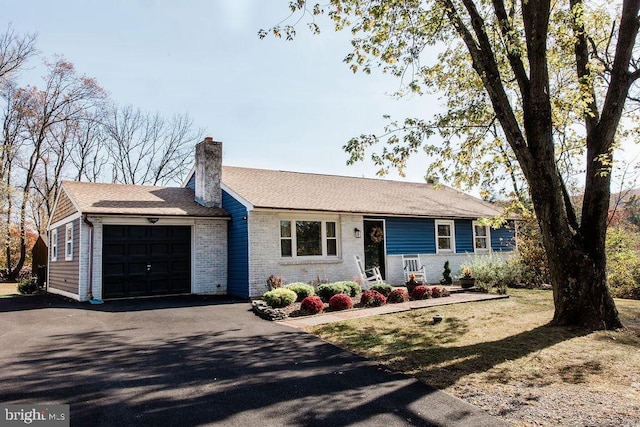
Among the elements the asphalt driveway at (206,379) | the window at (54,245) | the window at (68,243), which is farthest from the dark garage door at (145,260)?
the window at (54,245)

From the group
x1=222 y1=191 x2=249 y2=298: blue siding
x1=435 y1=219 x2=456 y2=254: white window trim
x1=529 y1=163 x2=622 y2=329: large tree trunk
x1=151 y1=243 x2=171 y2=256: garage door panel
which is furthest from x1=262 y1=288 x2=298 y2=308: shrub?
x1=435 y1=219 x2=456 y2=254: white window trim

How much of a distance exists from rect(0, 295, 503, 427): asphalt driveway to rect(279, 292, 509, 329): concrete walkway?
29.7 inches

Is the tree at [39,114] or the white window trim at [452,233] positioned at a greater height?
the tree at [39,114]

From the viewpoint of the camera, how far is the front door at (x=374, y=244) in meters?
16.6

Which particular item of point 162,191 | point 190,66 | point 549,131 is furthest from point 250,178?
point 549,131

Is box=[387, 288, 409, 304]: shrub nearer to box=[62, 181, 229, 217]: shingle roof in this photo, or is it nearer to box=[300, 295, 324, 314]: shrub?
box=[300, 295, 324, 314]: shrub

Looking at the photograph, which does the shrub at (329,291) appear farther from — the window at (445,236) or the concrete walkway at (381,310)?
the window at (445,236)

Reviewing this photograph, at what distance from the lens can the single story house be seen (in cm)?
1332

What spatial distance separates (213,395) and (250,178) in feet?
41.9

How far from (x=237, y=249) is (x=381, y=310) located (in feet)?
19.8

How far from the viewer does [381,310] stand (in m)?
10.4

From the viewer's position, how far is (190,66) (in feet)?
44.0

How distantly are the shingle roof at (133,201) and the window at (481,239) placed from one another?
11.5 m

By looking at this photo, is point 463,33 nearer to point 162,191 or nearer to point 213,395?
point 213,395
